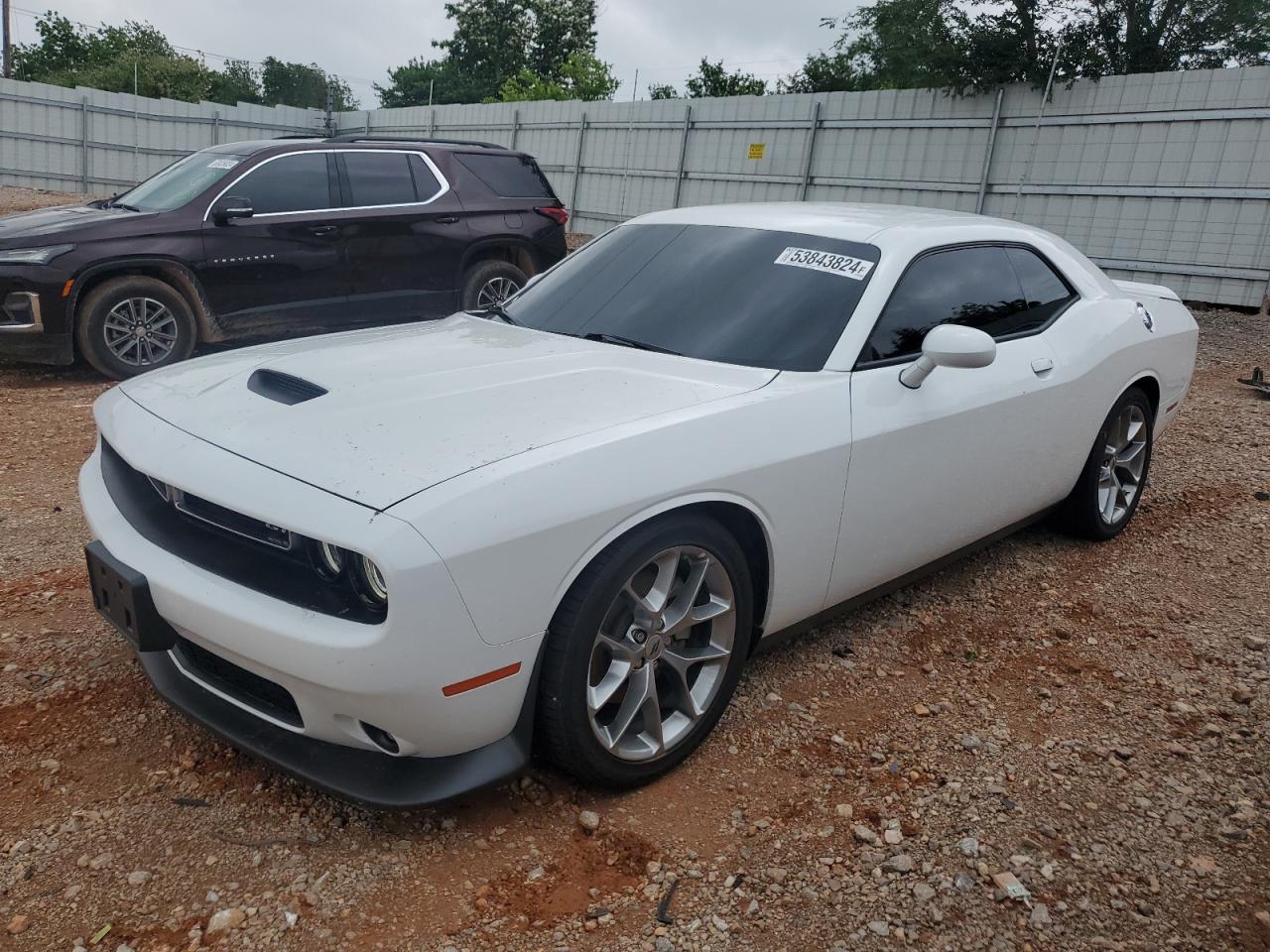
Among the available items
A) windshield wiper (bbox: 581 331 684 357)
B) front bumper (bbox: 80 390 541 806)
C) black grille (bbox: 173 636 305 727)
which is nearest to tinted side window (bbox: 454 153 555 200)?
windshield wiper (bbox: 581 331 684 357)

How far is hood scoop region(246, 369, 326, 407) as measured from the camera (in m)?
2.73

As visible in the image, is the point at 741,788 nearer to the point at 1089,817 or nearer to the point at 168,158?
the point at 1089,817

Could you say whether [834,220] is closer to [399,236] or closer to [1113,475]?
[1113,475]

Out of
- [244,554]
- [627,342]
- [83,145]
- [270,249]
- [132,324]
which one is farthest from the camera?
[83,145]

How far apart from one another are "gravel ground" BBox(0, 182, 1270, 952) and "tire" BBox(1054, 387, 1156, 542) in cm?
80

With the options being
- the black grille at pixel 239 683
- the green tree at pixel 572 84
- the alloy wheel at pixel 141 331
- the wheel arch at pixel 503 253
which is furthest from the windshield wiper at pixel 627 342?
the green tree at pixel 572 84

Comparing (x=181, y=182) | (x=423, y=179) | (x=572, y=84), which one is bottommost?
(x=181, y=182)

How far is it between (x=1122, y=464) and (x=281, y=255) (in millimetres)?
5831

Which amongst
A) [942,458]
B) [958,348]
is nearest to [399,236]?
[942,458]

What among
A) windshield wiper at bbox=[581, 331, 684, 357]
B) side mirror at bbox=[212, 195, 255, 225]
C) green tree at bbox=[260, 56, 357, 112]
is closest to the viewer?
windshield wiper at bbox=[581, 331, 684, 357]

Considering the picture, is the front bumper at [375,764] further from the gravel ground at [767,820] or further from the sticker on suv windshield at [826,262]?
the sticker on suv windshield at [826,262]

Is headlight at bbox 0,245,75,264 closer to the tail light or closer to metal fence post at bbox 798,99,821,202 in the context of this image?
the tail light

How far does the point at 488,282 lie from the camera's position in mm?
8266

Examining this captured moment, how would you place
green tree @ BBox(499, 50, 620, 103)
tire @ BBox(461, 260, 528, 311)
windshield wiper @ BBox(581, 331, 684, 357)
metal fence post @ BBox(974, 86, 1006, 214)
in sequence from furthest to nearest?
green tree @ BBox(499, 50, 620, 103), metal fence post @ BBox(974, 86, 1006, 214), tire @ BBox(461, 260, 528, 311), windshield wiper @ BBox(581, 331, 684, 357)
